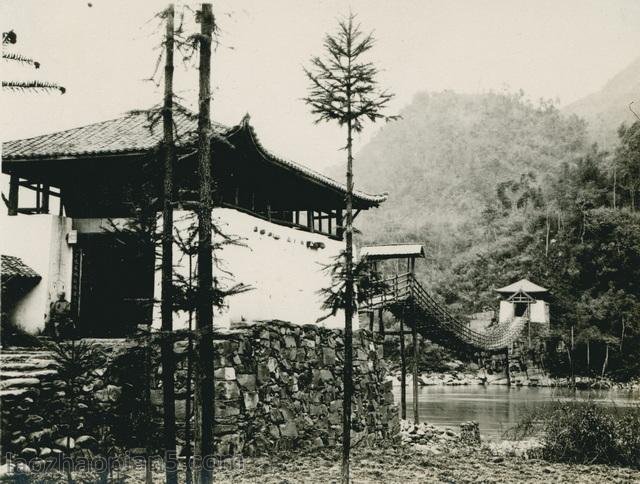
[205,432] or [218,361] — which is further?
[218,361]

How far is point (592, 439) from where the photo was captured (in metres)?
9.52

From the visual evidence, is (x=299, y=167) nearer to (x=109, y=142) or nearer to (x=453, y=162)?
(x=109, y=142)

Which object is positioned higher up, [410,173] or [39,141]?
[410,173]

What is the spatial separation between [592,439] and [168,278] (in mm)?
6431

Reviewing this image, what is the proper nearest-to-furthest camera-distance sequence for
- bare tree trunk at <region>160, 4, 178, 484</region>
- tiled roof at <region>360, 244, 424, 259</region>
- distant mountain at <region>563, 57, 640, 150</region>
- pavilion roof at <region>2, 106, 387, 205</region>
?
bare tree trunk at <region>160, 4, 178, 484</region>
pavilion roof at <region>2, 106, 387, 205</region>
tiled roof at <region>360, 244, 424, 259</region>
distant mountain at <region>563, 57, 640, 150</region>

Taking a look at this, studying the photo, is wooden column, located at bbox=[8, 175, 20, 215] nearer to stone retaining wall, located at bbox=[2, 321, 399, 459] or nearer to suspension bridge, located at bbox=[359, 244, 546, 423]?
stone retaining wall, located at bbox=[2, 321, 399, 459]

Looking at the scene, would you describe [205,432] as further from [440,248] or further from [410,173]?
[410,173]

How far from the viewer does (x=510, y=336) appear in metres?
30.6

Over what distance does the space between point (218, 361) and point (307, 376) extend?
2.72m

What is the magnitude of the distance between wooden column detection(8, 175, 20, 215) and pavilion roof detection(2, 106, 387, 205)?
57 cm

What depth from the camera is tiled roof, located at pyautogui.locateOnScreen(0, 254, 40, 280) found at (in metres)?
10.6

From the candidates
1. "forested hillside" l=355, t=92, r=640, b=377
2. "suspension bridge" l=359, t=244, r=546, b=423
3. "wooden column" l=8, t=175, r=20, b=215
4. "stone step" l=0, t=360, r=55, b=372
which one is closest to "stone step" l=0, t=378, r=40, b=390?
"stone step" l=0, t=360, r=55, b=372

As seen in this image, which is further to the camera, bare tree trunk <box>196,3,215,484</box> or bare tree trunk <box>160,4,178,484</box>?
bare tree trunk <box>160,4,178,484</box>

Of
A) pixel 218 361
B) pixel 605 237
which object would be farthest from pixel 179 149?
pixel 605 237
